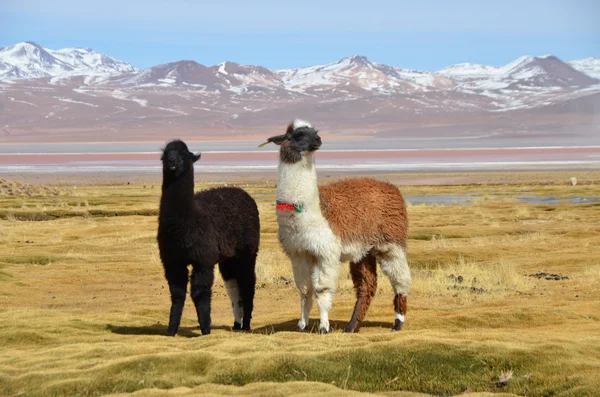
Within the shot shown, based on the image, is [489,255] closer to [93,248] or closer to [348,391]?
[93,248]

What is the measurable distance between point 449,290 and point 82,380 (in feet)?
26.9

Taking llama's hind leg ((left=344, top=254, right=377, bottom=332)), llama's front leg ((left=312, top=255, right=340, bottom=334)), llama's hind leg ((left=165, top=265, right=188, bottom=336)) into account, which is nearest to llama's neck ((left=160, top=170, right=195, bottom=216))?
llama's hind leg ((left=165, top=265, right=188, bottom=336))

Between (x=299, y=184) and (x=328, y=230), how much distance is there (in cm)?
62

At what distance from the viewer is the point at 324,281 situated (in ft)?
31.8

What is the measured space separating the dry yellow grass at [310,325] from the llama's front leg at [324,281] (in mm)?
433

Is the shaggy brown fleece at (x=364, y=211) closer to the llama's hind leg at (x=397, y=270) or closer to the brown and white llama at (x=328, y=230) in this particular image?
the brown and white llama at (x=328, y=230)

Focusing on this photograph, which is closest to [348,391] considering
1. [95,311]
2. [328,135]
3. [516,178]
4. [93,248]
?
[95,311]

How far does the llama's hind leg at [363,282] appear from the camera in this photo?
10.3m

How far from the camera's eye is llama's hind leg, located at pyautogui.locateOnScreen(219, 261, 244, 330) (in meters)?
10.8

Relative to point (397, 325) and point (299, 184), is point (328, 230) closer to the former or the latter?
point (299, 184)

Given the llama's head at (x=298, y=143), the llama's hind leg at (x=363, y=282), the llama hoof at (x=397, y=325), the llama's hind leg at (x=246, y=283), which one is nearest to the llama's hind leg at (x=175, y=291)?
the llama's hind leg at (x=246, y=283)

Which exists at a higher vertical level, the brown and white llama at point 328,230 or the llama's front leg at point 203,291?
A: the brown and white llama at point 328,230

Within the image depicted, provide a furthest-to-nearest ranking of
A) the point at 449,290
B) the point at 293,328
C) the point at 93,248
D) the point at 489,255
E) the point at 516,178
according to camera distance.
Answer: the point at 516,178
the point at 93,248
the point at 489,255
the point at 449,290
the point at 293,328

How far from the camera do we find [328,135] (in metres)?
191
